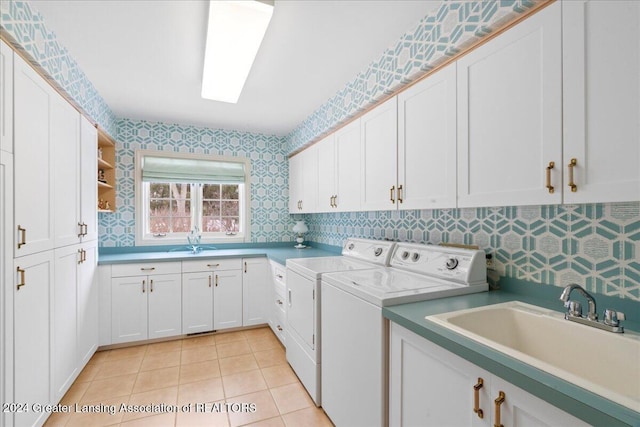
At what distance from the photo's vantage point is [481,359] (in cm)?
87

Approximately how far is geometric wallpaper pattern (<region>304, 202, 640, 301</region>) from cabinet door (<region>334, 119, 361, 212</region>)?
0.65 meters

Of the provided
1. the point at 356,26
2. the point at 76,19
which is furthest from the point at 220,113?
the point at 356,26

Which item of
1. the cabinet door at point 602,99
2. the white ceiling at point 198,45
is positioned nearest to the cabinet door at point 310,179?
the white ceiling at point 198,45

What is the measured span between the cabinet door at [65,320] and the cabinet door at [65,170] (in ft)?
0.44

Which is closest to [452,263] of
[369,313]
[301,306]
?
[369,313]

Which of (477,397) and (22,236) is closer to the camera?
(477,397)

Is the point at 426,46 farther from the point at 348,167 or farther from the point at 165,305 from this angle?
the point at 165,305

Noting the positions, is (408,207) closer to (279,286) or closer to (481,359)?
(481,359)

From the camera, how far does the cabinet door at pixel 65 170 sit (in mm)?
1903

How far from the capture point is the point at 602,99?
0.94 meters

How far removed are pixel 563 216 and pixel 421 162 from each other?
2.31 feet

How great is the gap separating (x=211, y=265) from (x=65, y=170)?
151 centimetres

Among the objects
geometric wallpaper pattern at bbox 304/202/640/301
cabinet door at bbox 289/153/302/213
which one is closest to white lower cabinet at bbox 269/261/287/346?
cabinet door at bbox 289/153/302/213

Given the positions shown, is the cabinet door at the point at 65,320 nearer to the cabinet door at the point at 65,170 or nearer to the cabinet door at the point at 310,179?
the cabinet door at the point at 65,170
